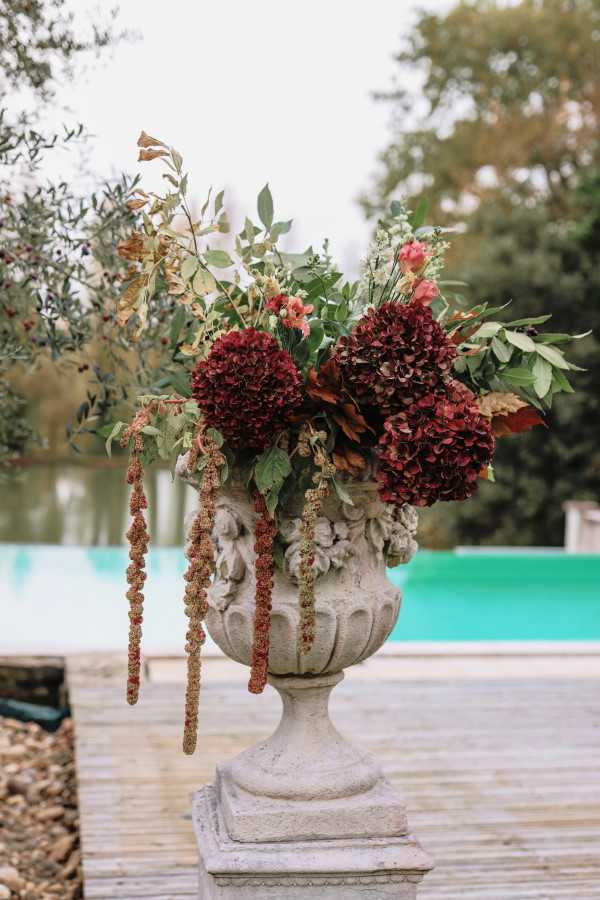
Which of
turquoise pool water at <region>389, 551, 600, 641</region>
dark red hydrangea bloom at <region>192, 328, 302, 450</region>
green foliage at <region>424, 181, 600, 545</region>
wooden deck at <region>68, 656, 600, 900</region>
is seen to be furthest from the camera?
green foliage at <region>424, 181, 600, 545</region>

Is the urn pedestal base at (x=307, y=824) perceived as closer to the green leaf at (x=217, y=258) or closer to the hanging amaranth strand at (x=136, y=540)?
the hanging amaranth strand at (x=136, y=540)

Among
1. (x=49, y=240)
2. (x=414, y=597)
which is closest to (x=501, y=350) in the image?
(x=49, y=240)

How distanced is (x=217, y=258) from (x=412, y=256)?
0.41 m

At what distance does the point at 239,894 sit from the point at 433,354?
1.18 m

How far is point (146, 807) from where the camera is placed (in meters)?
3.39

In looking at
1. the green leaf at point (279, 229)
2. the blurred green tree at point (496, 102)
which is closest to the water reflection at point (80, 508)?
the blurred green tree at point (496, 102)

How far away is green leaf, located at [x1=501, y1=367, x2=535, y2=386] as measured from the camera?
7.13ft

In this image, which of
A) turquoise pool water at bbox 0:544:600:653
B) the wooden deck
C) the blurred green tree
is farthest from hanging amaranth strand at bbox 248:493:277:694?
the blurred green tree

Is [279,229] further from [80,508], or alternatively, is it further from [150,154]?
[80,508]

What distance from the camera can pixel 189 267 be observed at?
212 cm

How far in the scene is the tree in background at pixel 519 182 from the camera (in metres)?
11.8

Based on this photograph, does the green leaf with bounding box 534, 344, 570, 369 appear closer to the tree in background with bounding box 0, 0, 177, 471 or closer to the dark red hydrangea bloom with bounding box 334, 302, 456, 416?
the dark red hydrangea bloom with bounding box 334, 302, 456, 416

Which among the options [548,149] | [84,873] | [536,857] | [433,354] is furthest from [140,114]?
[548,149]

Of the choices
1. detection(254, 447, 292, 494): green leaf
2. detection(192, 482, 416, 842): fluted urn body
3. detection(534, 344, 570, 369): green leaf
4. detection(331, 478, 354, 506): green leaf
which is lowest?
detection(192, 482, 416, 842): fluted urn body
